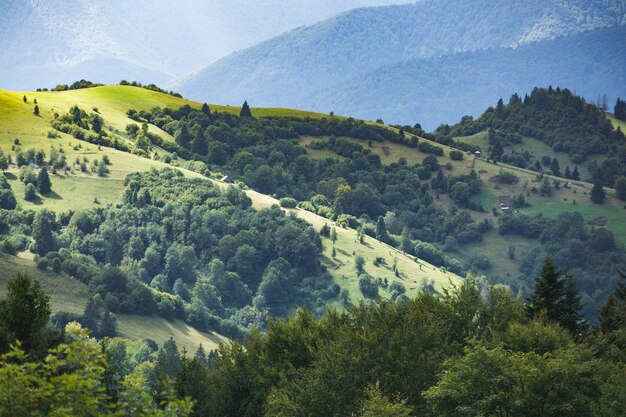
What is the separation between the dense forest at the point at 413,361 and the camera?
5094 centimetres

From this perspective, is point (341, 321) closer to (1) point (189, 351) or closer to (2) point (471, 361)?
(2) point (471, 361)

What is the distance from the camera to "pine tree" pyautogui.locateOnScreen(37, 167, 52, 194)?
19212 cm

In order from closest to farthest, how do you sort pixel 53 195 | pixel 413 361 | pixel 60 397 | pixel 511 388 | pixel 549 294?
pixel 60 397
pixel 511 388
pixel 413 361
pixel 549 294
pixel 53 195

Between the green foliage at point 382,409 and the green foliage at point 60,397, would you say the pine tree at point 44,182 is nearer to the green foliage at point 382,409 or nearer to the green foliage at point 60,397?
the green foliage at point 382,409

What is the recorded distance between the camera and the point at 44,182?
194 metres

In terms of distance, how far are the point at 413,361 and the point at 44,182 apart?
14186cm

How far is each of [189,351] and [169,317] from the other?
1887cm

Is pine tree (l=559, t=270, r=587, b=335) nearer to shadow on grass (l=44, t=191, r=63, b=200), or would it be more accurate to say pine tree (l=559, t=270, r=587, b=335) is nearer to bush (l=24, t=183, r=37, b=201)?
bush (l=24, t=183, r=37, b=201)

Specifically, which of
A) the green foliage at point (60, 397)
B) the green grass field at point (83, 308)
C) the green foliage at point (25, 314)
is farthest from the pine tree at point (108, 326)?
the green foliage at point (60, 397)

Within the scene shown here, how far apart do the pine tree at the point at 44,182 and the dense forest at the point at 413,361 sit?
123082 mm

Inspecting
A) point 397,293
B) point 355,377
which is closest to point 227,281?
point 397,293

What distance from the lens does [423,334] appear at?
2586 inches

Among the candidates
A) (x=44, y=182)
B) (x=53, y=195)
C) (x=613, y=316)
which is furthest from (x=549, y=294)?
(x=53, y=195)

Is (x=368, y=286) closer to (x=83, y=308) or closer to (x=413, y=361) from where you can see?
(x=83, y=308)
